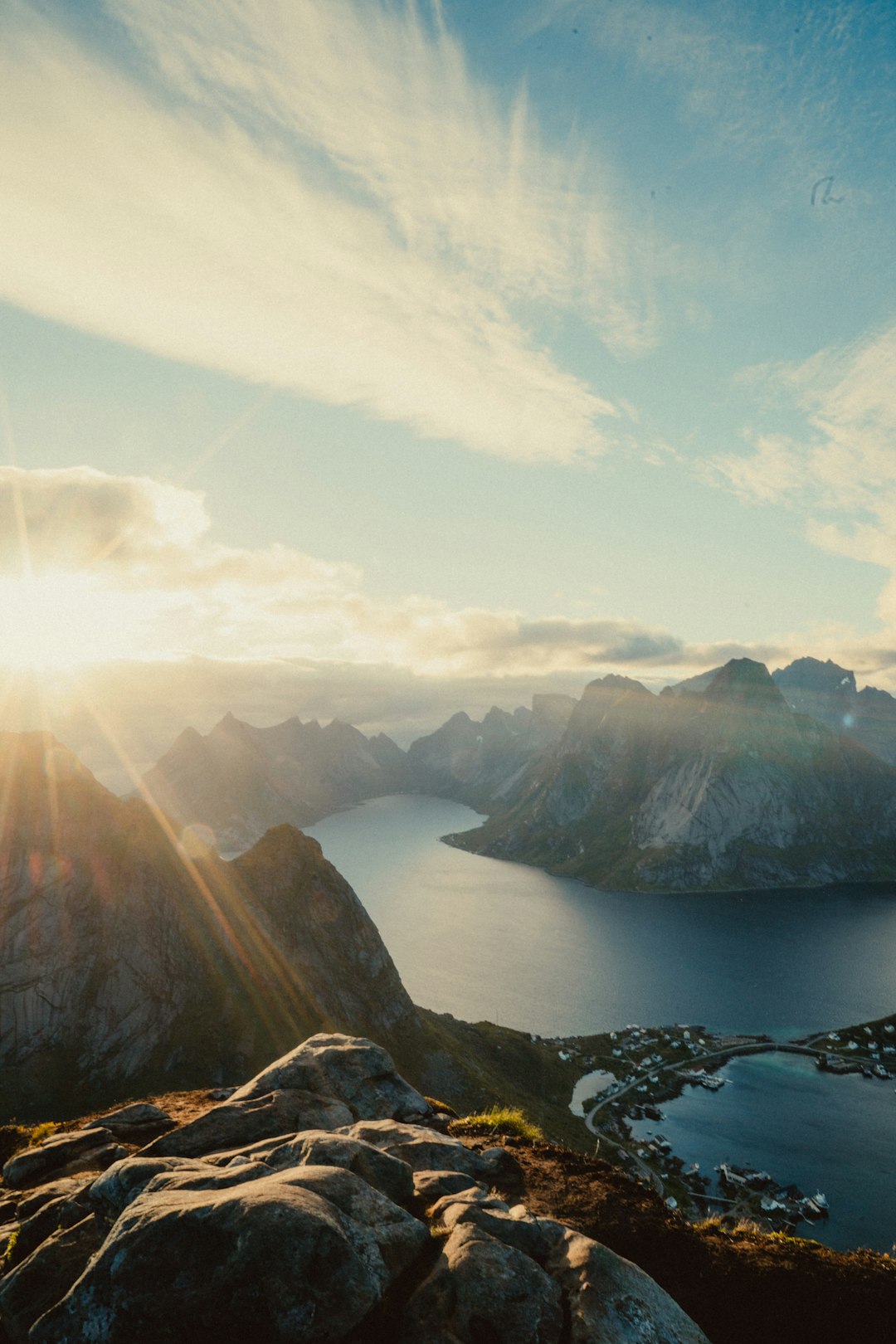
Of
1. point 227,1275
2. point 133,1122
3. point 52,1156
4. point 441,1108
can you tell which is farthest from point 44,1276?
point 441,1108

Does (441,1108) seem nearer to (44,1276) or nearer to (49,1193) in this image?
(49,1193)

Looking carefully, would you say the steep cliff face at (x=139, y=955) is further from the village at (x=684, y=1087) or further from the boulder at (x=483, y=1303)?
the boulder at (x=483, y=1303)

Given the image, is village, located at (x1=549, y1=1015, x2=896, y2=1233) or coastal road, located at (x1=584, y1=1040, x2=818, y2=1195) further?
coastal road, located at (x1=584, y1=1040, x2=818, y2=1195)

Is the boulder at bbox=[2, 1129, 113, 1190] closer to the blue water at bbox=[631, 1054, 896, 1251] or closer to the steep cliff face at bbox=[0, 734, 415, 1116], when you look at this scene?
the steep cliff face at bbox=[0, 734, 415, 1116]

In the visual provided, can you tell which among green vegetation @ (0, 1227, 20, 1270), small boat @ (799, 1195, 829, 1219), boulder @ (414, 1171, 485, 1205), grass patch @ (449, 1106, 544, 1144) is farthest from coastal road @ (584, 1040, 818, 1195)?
green vegetation @ (0, 1227, 20, 1270)

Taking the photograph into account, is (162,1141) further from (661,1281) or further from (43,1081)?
(43,1081)

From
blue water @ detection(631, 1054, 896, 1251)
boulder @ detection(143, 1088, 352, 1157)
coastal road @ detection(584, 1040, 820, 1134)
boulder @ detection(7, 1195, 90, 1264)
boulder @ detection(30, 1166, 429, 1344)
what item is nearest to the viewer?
boulder @ detection(30, 1166, 429, 1344)
